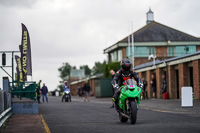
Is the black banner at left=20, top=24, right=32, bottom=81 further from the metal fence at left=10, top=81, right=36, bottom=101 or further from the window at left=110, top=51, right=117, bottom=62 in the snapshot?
the window at left=110, top=51, right=117, bottom=62

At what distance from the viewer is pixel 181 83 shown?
34156 millimetres

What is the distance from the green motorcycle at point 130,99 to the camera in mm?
11070

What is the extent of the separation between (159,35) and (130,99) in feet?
182

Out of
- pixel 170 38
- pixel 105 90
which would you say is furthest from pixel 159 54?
pixel 105 90

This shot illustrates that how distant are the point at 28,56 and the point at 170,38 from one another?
47449 mm

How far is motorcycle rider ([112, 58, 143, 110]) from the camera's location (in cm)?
1186

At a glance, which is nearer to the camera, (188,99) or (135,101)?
(135,101)

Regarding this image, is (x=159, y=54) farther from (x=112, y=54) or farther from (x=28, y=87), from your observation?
(x=28, y=87)

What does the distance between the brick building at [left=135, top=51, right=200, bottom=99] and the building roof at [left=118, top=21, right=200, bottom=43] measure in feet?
73.8

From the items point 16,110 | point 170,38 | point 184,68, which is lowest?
point 16,110

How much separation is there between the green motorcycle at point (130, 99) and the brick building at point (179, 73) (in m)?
19.4

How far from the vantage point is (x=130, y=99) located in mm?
11242

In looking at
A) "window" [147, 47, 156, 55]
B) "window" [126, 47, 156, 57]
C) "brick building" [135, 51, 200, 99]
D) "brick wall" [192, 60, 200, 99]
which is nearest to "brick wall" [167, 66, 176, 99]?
"brick building" [135, 51, 200, 99]

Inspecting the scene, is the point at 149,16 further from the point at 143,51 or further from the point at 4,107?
the point at 4,107
